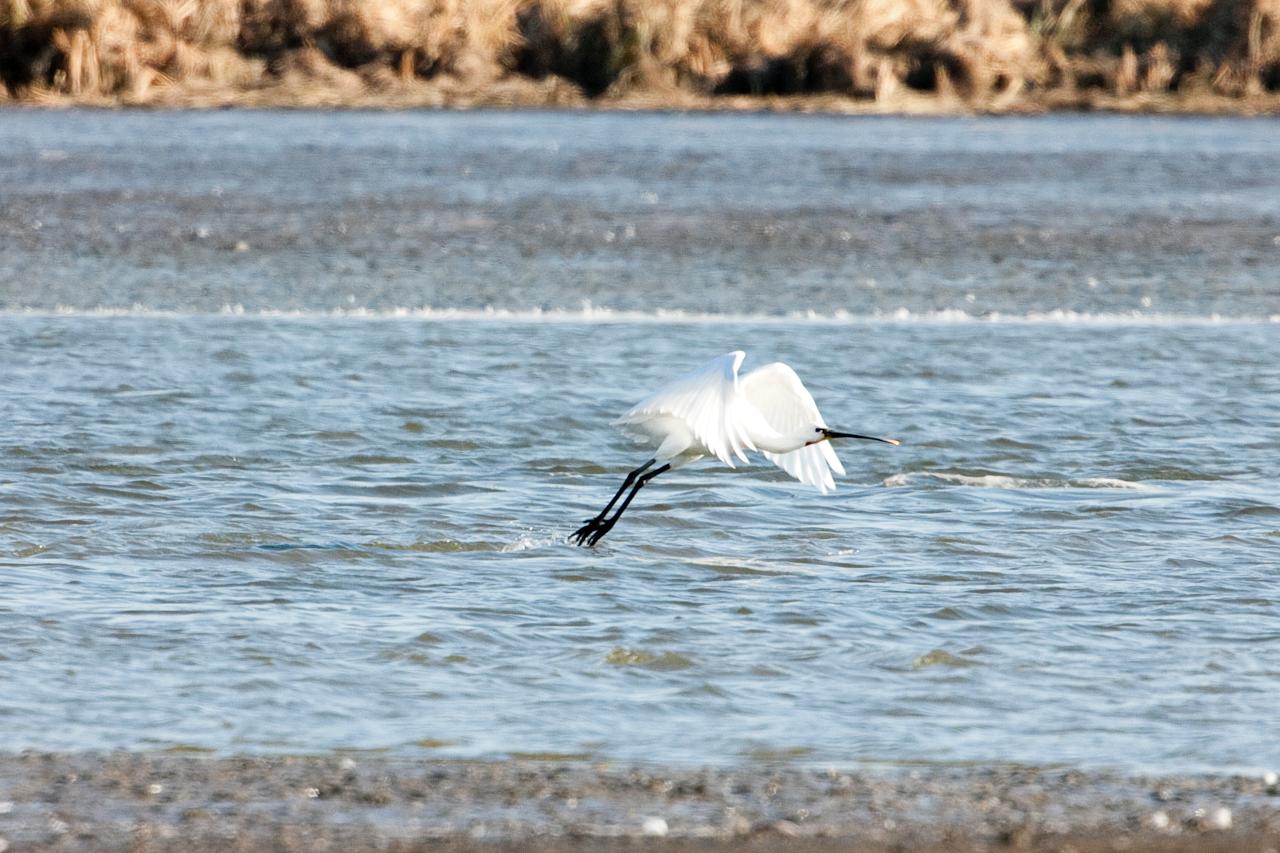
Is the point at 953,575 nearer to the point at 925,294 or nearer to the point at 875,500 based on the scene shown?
the point at 875,500

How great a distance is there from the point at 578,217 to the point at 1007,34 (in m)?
17.6

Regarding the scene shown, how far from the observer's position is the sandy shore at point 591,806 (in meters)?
4.79

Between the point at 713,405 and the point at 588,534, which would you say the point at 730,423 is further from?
the point at 588,534

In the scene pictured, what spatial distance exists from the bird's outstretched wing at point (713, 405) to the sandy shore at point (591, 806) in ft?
7.99

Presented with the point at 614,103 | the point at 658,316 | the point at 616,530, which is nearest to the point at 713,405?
the point at 616,530

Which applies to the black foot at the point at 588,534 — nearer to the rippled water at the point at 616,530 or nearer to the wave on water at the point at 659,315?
the rippled water at the point at 616,530

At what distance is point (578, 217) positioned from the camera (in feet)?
61.0

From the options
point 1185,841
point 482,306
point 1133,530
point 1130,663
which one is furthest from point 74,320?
point 1185,841

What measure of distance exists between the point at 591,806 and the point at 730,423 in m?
2.89

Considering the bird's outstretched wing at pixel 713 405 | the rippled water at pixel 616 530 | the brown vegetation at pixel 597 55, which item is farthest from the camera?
the brown vegetation at pixel 597 55

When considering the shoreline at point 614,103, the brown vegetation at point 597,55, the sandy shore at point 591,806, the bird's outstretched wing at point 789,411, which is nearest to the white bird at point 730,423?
the bird's outstretched wing at point 789,411

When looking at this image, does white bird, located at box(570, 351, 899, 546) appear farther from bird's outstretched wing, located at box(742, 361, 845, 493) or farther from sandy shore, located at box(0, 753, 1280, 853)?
sandy shore, located at box(0, 753, 1280, 853)

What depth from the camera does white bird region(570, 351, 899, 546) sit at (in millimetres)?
7773

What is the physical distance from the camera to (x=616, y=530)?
346 inches
